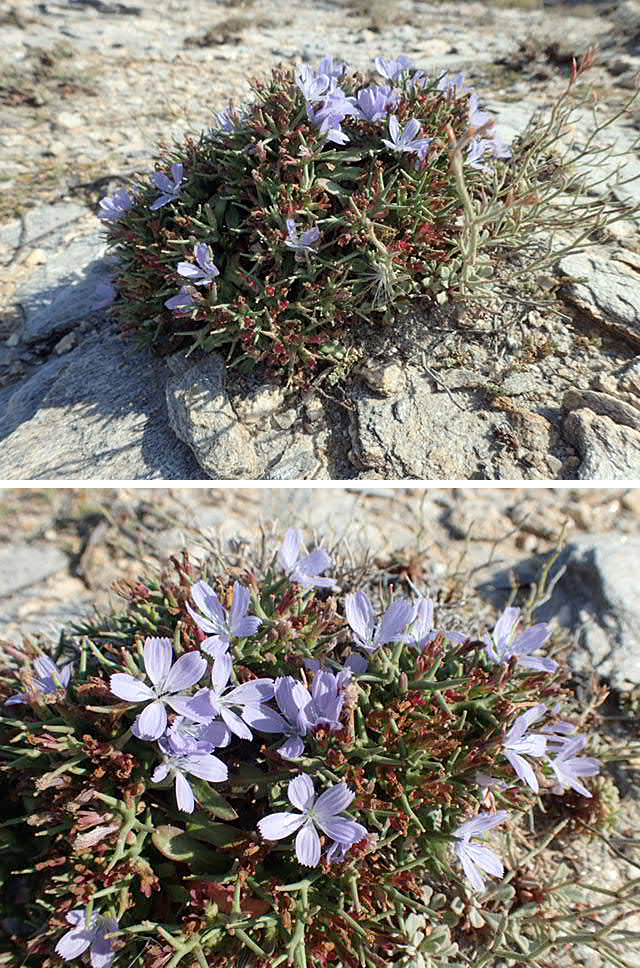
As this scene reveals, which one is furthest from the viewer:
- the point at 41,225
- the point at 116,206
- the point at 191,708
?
the point at 41,225

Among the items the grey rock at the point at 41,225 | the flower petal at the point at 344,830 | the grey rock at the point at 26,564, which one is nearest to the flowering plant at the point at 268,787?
the flower petal at the point at 344,830

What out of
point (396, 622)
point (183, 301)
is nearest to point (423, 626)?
point (396, 622)

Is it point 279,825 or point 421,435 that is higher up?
point 421,435

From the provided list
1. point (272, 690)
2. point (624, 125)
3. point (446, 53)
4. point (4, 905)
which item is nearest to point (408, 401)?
point (272, 690)

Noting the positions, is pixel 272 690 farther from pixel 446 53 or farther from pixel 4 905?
pixel 446 53

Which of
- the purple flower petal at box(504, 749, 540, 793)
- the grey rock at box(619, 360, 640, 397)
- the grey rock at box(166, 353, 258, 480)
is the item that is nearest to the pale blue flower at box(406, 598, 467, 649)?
the purple flower petal at box(504, 749, 540, 793)

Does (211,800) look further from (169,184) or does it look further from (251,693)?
(169,184)
